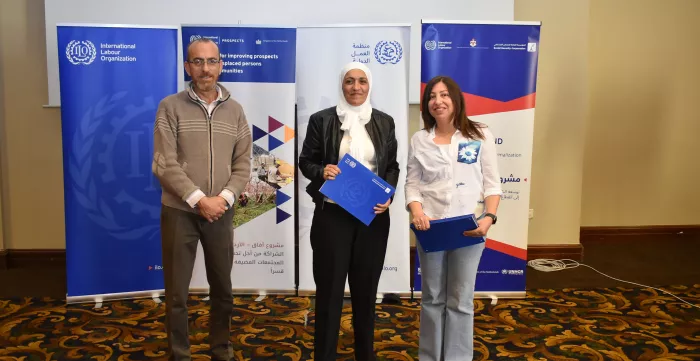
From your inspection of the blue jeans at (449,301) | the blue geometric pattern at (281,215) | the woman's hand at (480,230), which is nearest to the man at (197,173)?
the blue jeans at (449,301)

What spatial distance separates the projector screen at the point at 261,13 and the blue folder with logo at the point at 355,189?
2084 mm

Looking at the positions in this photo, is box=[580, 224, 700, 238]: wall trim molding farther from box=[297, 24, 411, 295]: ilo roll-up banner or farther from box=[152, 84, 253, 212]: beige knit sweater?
box=[152, 84, 253, 212]: beige knit sweater

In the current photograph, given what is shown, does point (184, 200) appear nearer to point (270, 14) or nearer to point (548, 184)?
point (270, 14)

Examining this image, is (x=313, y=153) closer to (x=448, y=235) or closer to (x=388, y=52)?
(x=448, y=235)

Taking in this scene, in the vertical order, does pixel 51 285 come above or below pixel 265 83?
below

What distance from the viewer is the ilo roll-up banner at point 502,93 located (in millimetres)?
3699

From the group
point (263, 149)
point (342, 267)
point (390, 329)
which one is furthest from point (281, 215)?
point (342, 267)

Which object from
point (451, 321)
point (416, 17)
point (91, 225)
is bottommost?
point (451, 321)

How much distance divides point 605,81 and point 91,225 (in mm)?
4772

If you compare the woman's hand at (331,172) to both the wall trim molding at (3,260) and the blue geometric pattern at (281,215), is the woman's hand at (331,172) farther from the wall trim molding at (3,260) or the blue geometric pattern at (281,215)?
the wall trim molding at (3,260)

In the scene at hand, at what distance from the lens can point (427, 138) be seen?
2.52 meters

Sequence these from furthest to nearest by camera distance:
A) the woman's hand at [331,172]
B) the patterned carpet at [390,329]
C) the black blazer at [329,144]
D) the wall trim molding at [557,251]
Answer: the wall trim molding at [557,251] < the patterned carpet at [390,329] < the black blazer at [329,144] < the woman's hand at [331,172]

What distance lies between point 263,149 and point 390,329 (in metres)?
1.48

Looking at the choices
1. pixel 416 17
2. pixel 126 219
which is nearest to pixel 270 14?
pixel 416 17
